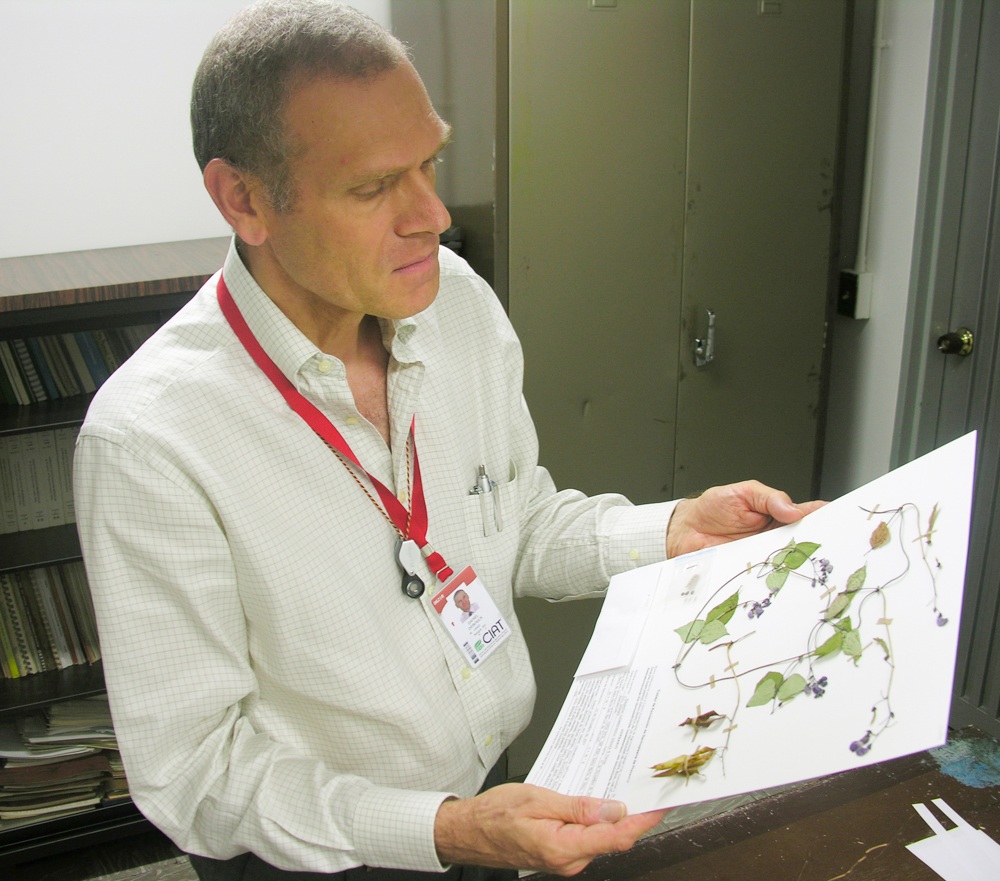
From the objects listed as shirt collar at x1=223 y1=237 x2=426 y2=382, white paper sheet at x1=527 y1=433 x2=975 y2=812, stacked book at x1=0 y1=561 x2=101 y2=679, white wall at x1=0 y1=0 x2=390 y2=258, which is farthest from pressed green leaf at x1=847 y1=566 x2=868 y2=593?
white wall at x1=0 y1=0 x2=390 y2=258

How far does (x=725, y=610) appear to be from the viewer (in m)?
0.97

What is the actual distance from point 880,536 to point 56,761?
193 centimetres

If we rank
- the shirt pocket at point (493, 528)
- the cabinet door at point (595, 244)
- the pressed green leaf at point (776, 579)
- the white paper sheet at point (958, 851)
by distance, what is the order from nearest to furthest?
the white paper sheet at point (958, 851) < the pressed green leaf at point (776, 579) < the shirt pocket at point (493, 528) < the cabinet door at point (595, 244)

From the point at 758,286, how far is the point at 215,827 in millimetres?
1801

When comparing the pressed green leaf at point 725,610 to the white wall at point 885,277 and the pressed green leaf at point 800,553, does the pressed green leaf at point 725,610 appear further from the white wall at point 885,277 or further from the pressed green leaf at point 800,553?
the white wall at point 885,277

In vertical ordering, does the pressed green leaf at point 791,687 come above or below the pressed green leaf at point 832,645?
below

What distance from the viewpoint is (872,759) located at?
0.73 meters

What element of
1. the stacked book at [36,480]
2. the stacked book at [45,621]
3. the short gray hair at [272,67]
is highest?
the short gray hair at [272,67]

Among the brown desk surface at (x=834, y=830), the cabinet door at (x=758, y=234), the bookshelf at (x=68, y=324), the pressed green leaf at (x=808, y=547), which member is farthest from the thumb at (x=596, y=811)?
the cabinet door at (x=758, y=234)

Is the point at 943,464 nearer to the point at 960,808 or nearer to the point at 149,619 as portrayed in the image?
the point at 960,808

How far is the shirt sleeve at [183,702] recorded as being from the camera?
0.97 m

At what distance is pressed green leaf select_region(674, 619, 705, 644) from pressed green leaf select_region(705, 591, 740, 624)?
1cm

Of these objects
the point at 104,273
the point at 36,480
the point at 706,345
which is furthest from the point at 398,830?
the point at 706,345

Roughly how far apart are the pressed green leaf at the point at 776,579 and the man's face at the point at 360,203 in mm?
484
